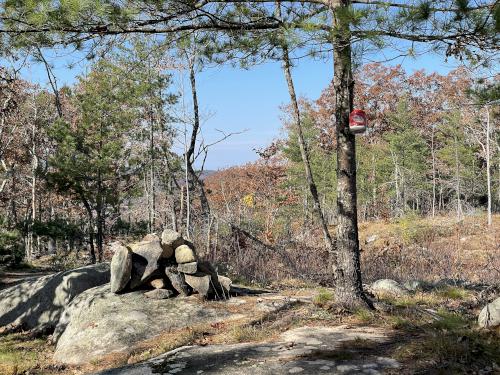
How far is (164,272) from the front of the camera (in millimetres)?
6902

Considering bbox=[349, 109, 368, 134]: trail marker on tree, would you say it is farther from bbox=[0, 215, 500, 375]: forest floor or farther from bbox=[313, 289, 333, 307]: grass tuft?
bbox=[313, 289, 333, 307]: grass tuft

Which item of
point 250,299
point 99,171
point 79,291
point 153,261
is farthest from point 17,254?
point 250,299

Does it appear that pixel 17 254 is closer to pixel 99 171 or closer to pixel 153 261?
pixel 99 171

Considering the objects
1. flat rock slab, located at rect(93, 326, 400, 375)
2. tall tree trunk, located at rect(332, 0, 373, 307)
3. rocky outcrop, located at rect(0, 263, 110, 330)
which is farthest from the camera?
rocky outcrop, located at rect(0, 263, 110, 330)

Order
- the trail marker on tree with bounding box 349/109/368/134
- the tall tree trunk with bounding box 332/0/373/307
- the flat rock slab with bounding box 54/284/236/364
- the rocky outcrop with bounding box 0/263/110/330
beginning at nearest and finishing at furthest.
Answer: the trail marker on tree with bounding box 349/109/368/134 < the tall tree trunk with bounding box 332/0/373/307 < the flat rock slab with bounding box 54/284/236/364 < the rocky outcrop with bounding box 0/263/110/330

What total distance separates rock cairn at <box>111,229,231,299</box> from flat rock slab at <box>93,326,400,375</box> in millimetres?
2076

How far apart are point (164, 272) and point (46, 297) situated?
2429mm

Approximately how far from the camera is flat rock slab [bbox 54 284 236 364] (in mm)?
5621

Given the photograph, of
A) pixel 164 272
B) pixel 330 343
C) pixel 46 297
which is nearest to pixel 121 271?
pixel 164 272

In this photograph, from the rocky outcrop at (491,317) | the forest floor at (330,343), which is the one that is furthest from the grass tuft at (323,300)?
the rocky outcrop at (491,317)

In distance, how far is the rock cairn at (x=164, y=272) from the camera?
21.8 feet

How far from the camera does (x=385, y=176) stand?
95.5 feet

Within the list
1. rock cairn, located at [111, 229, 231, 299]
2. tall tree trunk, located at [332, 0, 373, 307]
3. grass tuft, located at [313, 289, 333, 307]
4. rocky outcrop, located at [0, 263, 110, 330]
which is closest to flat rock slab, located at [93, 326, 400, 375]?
tall tree trunk, located at [332, 0, 373, 307]

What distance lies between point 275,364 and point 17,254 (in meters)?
12.9
